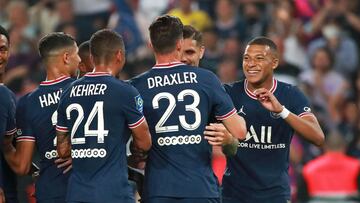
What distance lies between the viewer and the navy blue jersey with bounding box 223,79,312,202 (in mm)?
8609

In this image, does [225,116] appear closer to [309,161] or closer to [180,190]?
[180,190]

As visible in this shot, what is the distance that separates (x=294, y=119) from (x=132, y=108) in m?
1.54

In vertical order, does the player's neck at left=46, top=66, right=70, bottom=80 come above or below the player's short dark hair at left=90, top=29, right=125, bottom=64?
below

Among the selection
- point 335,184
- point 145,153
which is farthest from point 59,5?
point 145,153

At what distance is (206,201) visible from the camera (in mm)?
7629

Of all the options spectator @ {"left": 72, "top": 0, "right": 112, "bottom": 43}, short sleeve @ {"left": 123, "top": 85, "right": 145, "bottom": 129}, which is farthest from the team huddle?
spectator @ {"left": 72, "top": 0, "right": 112, "bottom": 43}

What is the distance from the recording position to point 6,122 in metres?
8.07

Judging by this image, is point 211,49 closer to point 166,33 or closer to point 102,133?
point 166,33

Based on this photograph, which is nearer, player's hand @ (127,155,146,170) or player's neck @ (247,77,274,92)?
player's hand @ (127,155,146,170)

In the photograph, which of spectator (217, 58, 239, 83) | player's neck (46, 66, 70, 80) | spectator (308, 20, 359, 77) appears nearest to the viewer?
player's neck (46, 66, 70, 80)

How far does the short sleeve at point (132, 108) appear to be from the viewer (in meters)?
7.47

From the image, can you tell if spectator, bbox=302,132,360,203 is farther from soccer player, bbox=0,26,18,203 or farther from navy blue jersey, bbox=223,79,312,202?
soccer player, bbox=0,26,18,203

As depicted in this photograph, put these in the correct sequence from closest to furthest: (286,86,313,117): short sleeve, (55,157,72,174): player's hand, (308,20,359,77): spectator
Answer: (55,157,72,174): player's hand → (286,86,313,117): short sleeve → (308,20,359,77): spectator

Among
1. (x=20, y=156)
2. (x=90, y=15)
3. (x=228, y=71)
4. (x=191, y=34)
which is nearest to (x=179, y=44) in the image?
(x=191, y=34)
